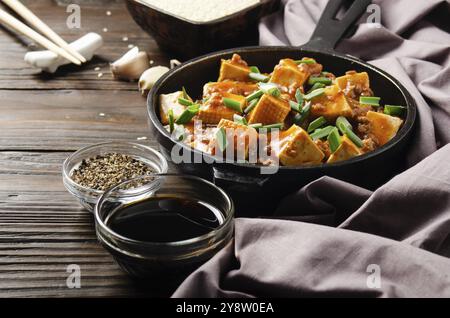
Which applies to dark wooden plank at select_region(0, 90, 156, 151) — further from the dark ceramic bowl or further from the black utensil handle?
the black utensil handle

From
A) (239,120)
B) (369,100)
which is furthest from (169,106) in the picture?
(369,100)

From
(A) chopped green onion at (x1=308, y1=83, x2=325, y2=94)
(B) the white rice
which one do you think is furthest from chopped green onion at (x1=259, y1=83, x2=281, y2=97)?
(B) the white rice

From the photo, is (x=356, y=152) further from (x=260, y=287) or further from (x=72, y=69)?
(x=72, y=69)

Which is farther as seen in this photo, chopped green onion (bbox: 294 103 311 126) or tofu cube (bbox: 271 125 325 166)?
chopped green onion (bbox: 294 103 311 126)

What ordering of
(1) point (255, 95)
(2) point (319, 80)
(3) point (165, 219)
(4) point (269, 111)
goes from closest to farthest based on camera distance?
(3) point (165, 219)
(4) point (269, 111)
(1) point (255, 95)
(2) point (319, 80)

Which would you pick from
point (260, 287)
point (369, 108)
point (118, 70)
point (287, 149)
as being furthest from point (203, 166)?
point (118, 70)

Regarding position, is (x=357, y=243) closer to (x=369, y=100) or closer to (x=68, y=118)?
(x=369, y=100)
